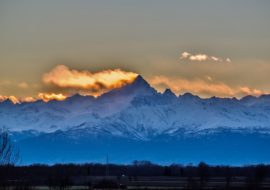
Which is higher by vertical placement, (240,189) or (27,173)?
(27,173)

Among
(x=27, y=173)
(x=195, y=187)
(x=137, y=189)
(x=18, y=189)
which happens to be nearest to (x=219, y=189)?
(x=195, y=187)

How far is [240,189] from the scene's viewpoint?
324ft

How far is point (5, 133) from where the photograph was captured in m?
67.8

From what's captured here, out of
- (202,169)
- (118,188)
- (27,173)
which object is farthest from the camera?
(27,173)

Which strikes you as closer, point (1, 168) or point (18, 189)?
point (1, 168)

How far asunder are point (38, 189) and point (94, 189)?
6.19m

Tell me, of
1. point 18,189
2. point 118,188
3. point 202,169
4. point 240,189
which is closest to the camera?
point 18,189

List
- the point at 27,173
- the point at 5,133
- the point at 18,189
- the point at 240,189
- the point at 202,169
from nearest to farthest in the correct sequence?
the point at 5,133
the point at 18,189
the point at 240,189
the point at 202,169
the point at 27,173

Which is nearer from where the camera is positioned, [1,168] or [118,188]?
[1,168]

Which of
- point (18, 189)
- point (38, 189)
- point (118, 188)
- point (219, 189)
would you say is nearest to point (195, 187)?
point (219, 189)

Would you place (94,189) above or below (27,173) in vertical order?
below

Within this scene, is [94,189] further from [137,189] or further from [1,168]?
[1,168]

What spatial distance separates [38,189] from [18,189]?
858 inches

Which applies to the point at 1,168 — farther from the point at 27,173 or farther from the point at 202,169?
the point at 27,173
